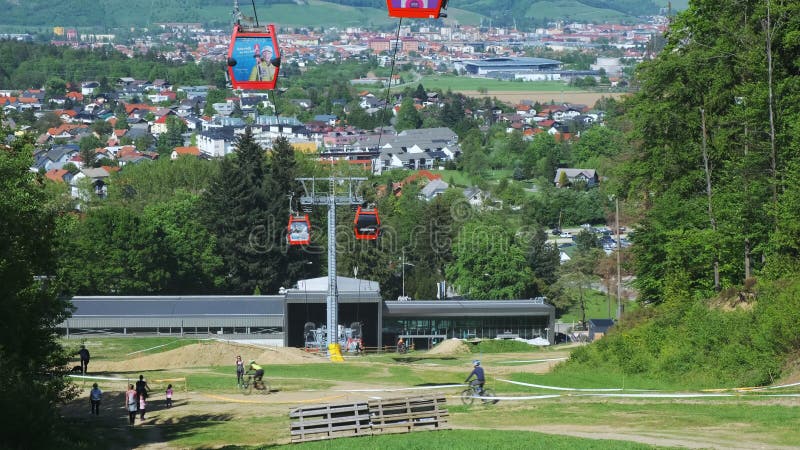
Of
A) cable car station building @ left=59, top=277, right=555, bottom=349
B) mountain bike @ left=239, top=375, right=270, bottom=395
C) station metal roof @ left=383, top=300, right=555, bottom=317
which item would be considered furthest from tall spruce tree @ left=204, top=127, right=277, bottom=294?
mountain bike @ left=239, top=375, right=270, bottom=395

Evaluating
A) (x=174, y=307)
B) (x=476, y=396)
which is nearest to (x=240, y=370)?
(x=476, y=396)

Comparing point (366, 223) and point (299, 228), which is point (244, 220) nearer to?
point (299, 228)

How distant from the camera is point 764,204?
1843 inches

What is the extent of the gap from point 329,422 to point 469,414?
15.9 feet

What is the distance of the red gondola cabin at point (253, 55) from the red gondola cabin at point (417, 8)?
18.8 feet

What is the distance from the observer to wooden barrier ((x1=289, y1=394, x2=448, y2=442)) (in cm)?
3009

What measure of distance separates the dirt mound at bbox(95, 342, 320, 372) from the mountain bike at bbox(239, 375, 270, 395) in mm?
13257

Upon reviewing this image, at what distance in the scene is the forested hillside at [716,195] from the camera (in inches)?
1598

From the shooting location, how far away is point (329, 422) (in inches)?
1185

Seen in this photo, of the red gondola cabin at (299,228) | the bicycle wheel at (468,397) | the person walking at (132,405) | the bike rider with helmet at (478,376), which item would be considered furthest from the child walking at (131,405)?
the red gondola cabin at (299,228)

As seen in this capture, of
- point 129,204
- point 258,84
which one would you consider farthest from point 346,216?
point 258,84

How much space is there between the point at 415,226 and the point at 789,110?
6236 cm

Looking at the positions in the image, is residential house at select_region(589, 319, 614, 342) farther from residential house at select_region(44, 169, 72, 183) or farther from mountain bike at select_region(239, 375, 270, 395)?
residential house at select_region(44, 169, 72, 183)

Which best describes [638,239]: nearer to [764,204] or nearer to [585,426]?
[764,204]
